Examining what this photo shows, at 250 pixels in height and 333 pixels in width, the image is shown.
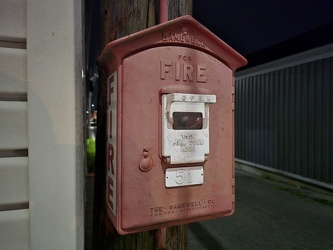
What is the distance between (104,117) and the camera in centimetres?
150

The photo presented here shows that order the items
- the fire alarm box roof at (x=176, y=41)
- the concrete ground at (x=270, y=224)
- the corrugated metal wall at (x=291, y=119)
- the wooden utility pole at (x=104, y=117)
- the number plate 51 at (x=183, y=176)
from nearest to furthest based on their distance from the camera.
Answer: the fire alarm box roof at (x=176, y=41) < the number plate 51 at (x=183, y=176) < the wooden utility pole at (x=104, y=117) < the concrete ground at (x=270, y=224) < the corrugated metal wall at (x=291, y=119)

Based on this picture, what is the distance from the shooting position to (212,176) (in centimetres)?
139

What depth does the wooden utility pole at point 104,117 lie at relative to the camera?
140cm

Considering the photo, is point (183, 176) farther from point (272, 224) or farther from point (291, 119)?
point (291, 119)

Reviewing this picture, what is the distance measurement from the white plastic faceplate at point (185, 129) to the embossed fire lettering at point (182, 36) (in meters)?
0.28

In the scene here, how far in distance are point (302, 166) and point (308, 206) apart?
1530 millimetres

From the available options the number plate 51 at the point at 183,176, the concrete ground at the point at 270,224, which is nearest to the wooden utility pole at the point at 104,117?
the number plate 51 at the point at 183,176

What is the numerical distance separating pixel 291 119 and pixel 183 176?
6.28 m

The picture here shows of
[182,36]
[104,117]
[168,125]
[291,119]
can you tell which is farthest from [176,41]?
[291,119]

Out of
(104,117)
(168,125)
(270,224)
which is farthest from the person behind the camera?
(270,224)

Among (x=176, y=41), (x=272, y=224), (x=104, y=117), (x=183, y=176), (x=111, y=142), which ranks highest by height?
(x=176, y=41)

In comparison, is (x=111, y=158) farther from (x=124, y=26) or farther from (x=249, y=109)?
(x=249, y=109)

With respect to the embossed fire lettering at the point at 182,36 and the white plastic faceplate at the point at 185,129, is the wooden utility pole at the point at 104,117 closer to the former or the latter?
the embossed fire lettering at the point at 182,36

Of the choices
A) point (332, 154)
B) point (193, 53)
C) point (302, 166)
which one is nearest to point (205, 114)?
point (193, 53)
